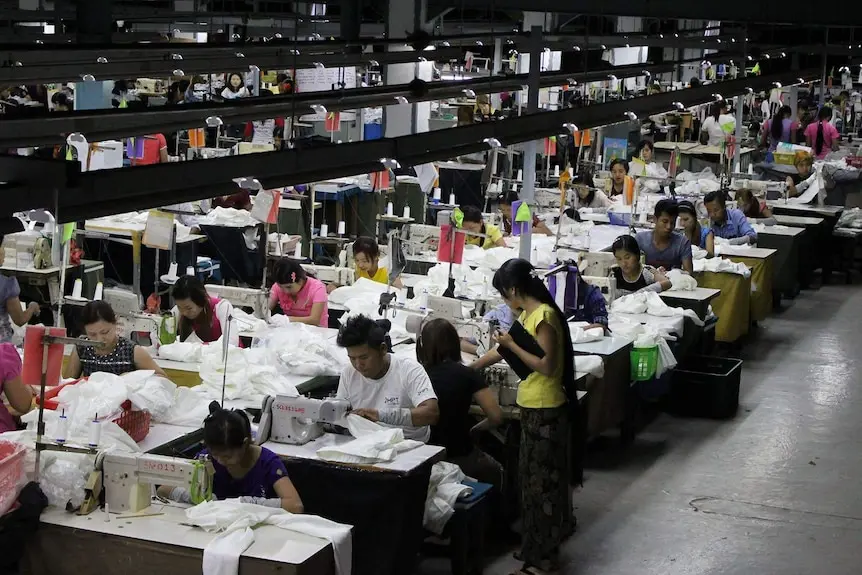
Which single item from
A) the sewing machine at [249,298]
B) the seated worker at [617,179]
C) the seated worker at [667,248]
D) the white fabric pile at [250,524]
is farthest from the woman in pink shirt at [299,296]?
the seated worker at [617,179]

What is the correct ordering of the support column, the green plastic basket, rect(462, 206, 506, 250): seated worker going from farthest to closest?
rect(462, 206, 506, 250): seated worker
the support column
the green plastic basket

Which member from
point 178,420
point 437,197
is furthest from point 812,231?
point 178,420

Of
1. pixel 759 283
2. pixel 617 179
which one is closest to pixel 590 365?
pixel 759 283

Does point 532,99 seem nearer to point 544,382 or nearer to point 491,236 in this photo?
point 491,236

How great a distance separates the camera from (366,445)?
223 inches

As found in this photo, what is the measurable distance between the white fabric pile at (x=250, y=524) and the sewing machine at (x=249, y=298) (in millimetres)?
3435

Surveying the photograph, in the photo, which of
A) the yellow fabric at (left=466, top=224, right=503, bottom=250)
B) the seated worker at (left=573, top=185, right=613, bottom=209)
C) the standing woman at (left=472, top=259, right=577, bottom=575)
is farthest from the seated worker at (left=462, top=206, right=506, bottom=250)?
the standing woman at (left=472, top=259, right=577, bottom=575)

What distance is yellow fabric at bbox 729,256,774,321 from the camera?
11.6 metres

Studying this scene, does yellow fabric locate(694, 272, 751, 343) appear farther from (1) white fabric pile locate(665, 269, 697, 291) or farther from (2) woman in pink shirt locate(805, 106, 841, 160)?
(2) woman in pink shirt locate(805, 106, 841, 160)

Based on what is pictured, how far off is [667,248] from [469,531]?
15.9 feet

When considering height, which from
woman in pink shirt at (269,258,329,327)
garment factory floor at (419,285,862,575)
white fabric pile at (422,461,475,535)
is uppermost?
woman in pink shirt at (269,258,329,327)

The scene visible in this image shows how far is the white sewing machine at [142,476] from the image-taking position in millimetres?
4816

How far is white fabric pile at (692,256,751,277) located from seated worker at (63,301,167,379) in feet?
18.3

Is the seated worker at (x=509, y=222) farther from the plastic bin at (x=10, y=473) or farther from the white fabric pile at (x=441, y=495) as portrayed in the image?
the plastic bin at (x=10, y=473)
